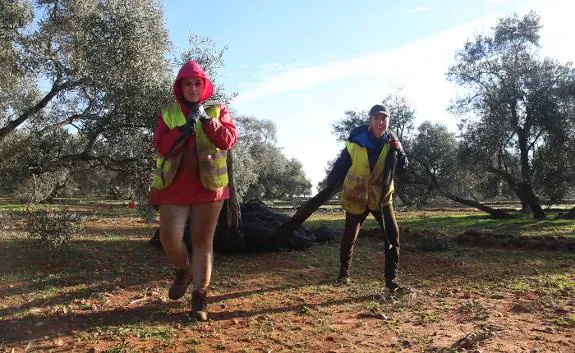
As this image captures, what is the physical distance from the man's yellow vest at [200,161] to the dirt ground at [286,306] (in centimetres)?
124

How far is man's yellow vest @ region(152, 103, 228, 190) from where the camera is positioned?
397 centimetres

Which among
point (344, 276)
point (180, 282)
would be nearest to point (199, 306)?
point (180, 282)

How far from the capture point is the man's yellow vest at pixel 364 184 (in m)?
5.56

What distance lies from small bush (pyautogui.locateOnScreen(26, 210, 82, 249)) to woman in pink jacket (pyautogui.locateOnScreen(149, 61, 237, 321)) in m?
3.74

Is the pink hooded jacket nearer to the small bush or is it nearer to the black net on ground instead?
the black net on ground

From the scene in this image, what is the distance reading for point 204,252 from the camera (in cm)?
418

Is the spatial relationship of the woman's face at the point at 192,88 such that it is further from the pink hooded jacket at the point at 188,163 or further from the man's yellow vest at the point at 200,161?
the man's yellow vest at the point at 200,161

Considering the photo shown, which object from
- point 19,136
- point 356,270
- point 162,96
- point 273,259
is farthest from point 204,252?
point 19,136

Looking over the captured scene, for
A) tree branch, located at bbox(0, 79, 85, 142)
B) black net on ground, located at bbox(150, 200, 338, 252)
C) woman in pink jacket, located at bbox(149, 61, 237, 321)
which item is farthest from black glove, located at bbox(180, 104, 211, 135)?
tree branch, located at bbox(0, 79, 85, 142)

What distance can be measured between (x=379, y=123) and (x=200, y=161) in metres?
2.38

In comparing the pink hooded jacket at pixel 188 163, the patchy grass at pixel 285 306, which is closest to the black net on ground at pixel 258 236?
the patchy grass at pixel 285 306

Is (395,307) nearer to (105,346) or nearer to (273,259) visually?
(105,346)

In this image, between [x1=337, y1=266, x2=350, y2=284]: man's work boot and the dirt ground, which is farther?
[x1=337, y1=266, x2=350, y2=284]: man's work boot

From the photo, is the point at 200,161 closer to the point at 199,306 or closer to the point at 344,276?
the point at 199,306
